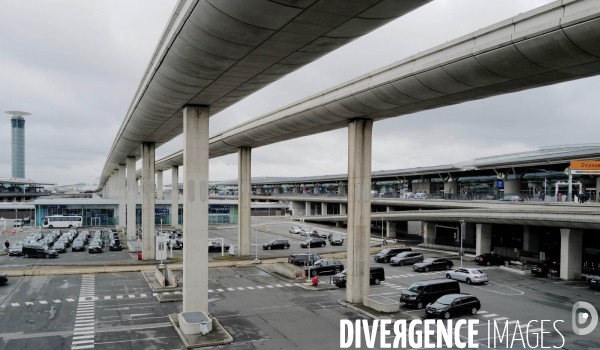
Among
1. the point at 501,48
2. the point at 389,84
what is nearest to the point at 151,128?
the point at 389,84

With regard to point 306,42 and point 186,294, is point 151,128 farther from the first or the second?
point 306,42

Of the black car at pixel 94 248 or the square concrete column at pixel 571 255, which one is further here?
the black car at pixel 94 248

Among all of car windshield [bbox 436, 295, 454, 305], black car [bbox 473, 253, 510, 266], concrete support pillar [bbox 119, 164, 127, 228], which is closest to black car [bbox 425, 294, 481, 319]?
car windshield [bbox 436, 295, 454, 305]

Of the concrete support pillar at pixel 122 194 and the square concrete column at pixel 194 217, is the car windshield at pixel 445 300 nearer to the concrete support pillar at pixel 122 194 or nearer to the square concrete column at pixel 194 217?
the square concrete column at pixel 194 217

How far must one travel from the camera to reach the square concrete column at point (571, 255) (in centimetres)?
3972

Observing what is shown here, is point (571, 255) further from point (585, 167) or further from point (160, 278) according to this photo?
point (160, 278)

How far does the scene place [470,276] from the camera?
36812 millimetres

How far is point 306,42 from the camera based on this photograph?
1533 cm

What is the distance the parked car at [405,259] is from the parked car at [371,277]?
9.83 m

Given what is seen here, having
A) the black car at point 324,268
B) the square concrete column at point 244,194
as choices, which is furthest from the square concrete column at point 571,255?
the square concrete column at point 244,194

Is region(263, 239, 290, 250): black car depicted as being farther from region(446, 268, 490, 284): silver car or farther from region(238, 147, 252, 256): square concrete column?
region(446, 268, 490, 284): silver car

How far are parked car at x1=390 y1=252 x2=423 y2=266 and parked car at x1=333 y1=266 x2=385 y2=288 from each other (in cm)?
983

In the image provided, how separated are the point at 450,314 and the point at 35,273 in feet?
113

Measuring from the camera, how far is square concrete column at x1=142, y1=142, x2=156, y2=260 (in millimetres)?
46844
